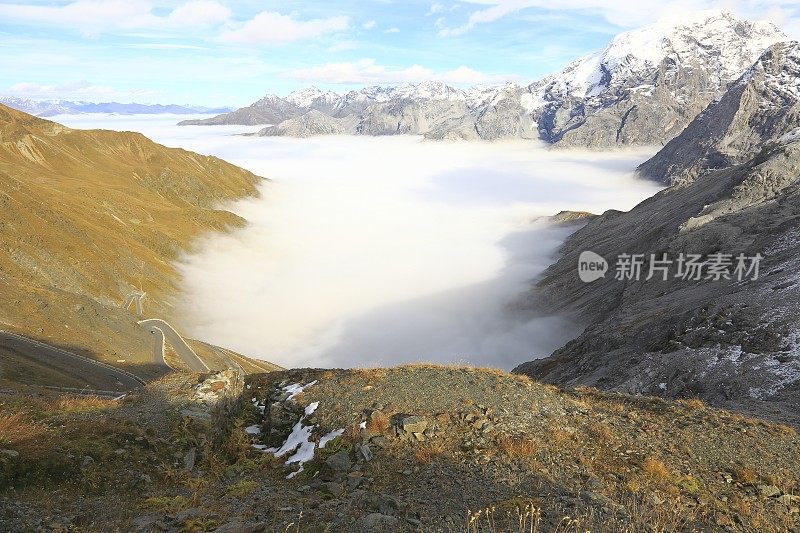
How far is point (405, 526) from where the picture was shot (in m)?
10.5

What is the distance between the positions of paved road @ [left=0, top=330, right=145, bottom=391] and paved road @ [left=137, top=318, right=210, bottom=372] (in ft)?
43.3

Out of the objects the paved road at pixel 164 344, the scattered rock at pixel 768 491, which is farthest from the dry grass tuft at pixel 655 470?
the paved road at pixel 164 344

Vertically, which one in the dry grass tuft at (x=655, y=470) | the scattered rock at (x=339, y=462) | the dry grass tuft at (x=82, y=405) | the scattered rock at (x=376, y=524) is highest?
the scattered rock at (x=376, y=524)

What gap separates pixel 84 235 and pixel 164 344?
4098 centimetres

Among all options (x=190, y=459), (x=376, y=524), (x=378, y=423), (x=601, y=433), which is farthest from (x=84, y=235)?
(x=601, y=433)

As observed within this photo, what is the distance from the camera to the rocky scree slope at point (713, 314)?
3338 cm

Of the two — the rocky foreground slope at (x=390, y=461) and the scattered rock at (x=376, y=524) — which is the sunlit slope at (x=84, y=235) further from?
the scattered rock at (x=376, y=524)

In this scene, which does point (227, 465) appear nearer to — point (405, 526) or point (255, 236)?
point (405, 526)

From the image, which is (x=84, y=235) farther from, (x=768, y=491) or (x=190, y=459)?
(x=768, y=491)

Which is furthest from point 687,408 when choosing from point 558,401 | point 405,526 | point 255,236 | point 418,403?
point 255,236

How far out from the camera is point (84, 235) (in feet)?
319

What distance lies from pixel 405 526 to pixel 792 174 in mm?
114541

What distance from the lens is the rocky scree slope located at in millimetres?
33384

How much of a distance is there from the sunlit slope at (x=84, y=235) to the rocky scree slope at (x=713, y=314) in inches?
2223
